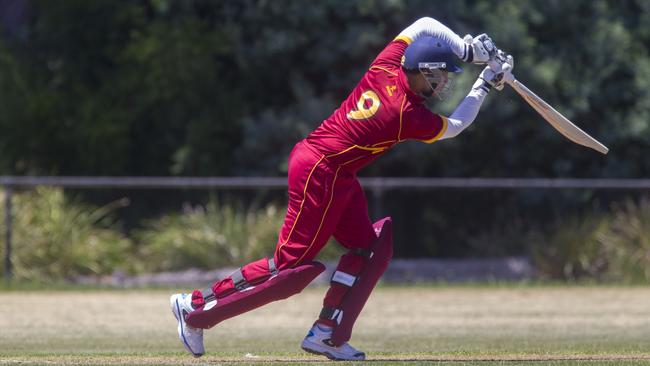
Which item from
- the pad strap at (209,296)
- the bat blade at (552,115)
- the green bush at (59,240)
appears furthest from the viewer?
the green bush at (59,240)

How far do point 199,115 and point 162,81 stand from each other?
0.87 metres

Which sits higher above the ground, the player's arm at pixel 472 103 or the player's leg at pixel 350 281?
the player's arm at pixel 472 103

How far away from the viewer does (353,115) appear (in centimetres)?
742

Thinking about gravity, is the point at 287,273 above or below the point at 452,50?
below

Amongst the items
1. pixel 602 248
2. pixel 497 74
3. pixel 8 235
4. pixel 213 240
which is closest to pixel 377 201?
pixel 213 240

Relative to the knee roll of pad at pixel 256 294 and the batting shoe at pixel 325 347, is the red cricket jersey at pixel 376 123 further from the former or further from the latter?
the batting shoe at pixel 325 347

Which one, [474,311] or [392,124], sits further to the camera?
[474,311]

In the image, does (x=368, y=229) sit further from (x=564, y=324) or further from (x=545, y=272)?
(x=545, y=272)

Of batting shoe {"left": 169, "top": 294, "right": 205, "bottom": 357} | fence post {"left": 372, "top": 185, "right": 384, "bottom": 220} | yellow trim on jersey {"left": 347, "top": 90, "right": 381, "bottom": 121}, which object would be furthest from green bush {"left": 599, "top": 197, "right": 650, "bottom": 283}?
batting shoe {"left": 169, "top": 294, "right": 205, "bottom": 357}

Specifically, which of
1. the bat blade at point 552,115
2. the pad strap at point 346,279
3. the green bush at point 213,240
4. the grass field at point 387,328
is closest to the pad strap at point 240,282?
the grass field at point 387,328

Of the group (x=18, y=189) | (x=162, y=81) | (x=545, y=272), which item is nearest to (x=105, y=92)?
(x=162, y=81)

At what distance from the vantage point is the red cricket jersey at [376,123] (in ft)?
23.9

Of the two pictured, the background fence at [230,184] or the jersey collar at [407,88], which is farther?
the background fence at [230,184]

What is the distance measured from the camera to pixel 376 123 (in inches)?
288
